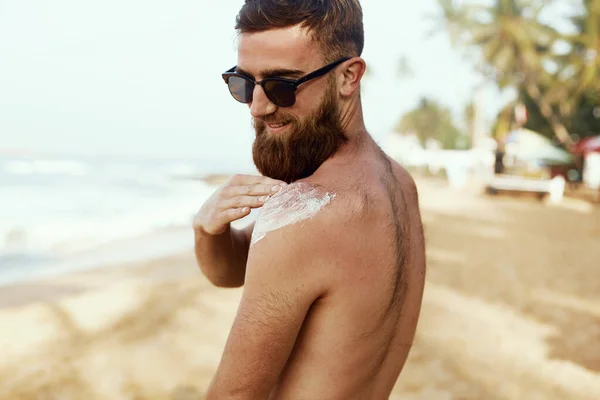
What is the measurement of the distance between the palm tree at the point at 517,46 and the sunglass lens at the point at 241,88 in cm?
3236

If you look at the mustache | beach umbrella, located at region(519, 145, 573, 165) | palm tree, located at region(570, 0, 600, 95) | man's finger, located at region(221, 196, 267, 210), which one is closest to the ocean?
man's finger, located at region(221, 196, 267, 210)

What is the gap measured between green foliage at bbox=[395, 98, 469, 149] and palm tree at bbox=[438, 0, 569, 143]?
33351 millimetres

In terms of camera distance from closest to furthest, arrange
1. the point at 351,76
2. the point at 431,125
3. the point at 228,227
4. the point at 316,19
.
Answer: the point at 316,19, the point at 351,76, the point at 228,227, the point at 431,125

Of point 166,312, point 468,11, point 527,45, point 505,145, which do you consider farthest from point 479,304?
point 468,11

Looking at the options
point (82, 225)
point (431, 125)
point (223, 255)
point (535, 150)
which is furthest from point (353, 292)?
point (431, 125)

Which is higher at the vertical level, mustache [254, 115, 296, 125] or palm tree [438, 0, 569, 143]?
mustache [254, 115, 296, 125]

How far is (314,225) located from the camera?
1.20 m

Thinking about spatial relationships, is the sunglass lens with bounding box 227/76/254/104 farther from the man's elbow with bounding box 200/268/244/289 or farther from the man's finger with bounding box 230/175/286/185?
the man's elbow with bounding box 200/268/244/289

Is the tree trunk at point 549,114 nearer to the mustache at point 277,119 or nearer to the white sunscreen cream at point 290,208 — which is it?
the mustache at point 277,119

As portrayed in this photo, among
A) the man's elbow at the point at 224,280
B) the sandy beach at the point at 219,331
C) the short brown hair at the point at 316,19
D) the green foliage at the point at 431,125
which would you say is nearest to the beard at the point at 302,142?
the short brown hair at the point at 316,19

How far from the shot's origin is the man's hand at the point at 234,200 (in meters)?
1.40

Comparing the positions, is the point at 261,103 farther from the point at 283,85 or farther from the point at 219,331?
the point at 219,331

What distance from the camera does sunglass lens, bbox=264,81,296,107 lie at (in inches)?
54.4

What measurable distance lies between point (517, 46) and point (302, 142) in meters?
35.0
